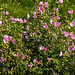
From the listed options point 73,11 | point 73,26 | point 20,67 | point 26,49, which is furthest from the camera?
point 73,11

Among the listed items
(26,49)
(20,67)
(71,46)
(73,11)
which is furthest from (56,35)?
(73,11)

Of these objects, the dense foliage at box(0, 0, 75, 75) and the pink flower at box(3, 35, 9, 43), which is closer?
the dense foliage at box(0, 0, 75, 75)

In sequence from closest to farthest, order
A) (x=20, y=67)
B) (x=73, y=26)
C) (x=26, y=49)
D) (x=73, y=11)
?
(x=20, y=67) → (x=26, y=49) → (x=73, y=26) → (x=73, y=11)

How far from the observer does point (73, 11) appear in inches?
171

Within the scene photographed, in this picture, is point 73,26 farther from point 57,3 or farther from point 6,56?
point 6,56

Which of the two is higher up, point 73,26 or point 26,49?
point 73,26

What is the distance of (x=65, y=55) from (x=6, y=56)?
44.4 inches

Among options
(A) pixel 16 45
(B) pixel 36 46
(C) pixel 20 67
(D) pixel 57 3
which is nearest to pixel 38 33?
(B) pixel 36 46

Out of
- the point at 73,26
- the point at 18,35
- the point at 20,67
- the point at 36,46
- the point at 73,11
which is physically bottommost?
the point at 20,67

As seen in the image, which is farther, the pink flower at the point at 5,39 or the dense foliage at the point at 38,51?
the pink flower at the point at 5,39

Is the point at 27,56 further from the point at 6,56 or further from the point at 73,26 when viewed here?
the point at 73,26

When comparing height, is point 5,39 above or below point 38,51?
above

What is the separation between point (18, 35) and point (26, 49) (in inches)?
12.9

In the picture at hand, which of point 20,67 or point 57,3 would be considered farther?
point 57,3
